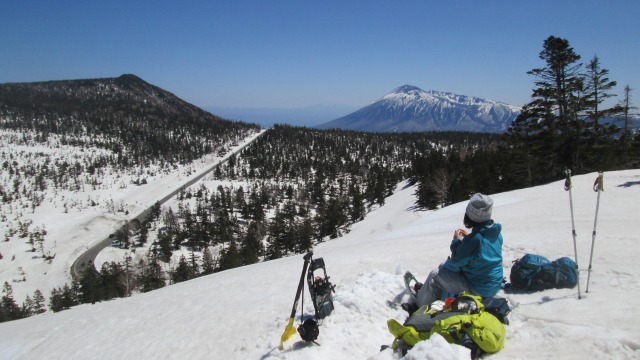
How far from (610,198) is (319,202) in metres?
107

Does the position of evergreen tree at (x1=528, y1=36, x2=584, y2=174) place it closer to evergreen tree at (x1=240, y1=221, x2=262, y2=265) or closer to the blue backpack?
the blue backpack

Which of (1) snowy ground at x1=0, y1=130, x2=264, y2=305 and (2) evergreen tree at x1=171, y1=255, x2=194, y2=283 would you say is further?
(1) snowy ground at x1=0, y1=130, x2=264, y2=305

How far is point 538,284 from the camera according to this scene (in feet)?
23.8

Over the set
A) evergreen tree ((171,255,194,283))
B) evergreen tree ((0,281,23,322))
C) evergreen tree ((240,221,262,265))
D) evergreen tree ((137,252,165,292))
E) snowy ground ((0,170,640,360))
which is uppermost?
snowy ground ((0,170,640,360))

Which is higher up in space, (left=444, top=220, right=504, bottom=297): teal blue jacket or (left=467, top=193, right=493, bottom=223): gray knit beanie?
(left=467, top=193, right=493, bottom=223): gray knit beanie

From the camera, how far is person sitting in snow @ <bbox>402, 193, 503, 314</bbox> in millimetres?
5750

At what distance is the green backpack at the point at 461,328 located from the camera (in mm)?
4855

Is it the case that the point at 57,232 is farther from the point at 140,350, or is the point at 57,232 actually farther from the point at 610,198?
the point at 610,198

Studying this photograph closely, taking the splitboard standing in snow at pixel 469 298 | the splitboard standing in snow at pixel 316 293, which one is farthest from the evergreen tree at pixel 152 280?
the splitboard standing in snow at pixel 469 298

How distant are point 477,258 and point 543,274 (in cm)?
272

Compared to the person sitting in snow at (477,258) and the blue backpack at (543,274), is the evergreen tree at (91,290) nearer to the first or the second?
the person sitting in snow at (477,258)

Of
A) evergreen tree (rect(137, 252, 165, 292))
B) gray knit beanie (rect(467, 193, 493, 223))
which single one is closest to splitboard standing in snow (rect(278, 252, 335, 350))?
gray knit beanie (rect(467, 193, 493, 223))

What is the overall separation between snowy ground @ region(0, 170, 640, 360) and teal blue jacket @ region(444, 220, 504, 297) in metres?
0.82

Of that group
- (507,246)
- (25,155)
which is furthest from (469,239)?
(25,155)
